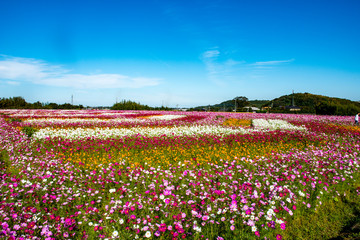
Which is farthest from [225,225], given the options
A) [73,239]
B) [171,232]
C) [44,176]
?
[44,176]

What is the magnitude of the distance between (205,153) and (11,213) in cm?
531

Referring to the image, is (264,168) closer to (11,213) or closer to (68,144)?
(11,213)

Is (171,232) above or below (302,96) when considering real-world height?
below

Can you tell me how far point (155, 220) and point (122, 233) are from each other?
53cm

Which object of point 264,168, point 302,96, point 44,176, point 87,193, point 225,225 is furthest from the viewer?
point 302,96

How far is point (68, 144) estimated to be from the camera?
Result: 7.91 m

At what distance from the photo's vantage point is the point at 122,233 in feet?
9.57

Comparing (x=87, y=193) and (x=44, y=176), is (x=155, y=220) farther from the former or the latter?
(x=44, y=176)

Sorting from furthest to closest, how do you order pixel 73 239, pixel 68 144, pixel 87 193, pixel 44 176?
pixel 68 144, pixel 44 176, pixel 87 193, pixel 73 239

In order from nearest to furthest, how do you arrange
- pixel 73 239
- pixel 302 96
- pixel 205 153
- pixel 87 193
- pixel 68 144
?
1. pixel 73 239
2. pixel 87 193
3. pixel 205 153
4. pixel 68 144
5. pixel 302 96

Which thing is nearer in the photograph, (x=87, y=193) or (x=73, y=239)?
(x=73, y=239)

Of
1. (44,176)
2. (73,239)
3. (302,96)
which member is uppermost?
(302,96)

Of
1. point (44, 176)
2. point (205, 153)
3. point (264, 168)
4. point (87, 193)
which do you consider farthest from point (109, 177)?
point (264, 168)

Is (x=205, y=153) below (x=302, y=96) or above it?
below
